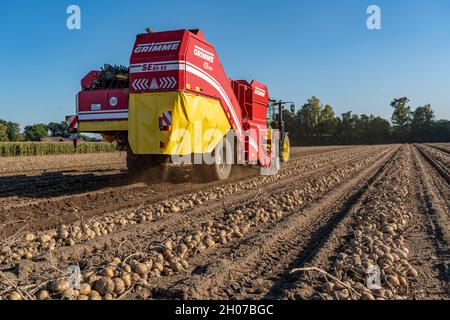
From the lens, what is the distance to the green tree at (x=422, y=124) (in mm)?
83375

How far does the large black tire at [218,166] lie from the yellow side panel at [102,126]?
7.77 ft

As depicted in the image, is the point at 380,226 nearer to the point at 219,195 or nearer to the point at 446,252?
the point at 446,252

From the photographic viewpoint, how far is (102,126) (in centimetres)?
898

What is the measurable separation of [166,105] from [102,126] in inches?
70.2

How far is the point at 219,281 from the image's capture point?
3.54 metres

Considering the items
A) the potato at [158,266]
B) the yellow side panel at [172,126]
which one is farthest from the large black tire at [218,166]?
the potato at [158,266]

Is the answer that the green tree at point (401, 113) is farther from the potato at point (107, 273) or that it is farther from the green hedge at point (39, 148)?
the potato at point (107, 273)

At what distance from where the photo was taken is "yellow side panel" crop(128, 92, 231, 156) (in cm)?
812

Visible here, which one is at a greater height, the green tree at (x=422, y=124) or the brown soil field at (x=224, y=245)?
the green tree at (x=422, y=124)

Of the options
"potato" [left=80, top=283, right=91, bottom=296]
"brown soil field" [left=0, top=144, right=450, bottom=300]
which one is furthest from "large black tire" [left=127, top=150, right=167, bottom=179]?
"potato" [left=80, top=283, right=91, bottom=296]

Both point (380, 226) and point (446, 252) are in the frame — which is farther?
point (380, 226)

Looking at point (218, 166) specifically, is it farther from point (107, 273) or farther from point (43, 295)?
point (43, 295)
